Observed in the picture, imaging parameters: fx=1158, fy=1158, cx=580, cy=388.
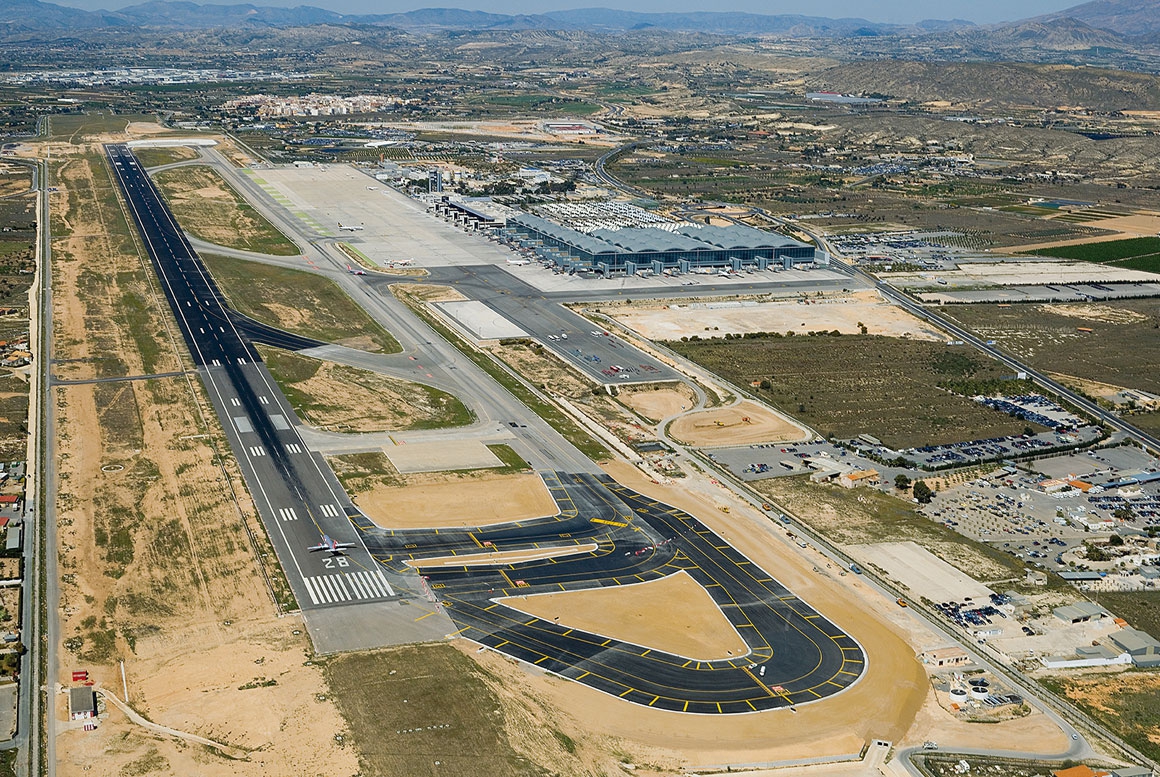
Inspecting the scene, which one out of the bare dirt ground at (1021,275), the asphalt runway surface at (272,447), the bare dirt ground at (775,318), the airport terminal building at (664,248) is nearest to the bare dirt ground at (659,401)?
the bare dirt ground at (775,318)

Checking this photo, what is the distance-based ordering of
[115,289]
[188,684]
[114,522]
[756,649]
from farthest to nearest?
1. [115,289]
2. [114,522]
3. [756,649]
4. [188,684]

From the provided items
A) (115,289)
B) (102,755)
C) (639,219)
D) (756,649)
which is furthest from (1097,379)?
(115,289)

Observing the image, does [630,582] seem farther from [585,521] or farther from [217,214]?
[217,214]

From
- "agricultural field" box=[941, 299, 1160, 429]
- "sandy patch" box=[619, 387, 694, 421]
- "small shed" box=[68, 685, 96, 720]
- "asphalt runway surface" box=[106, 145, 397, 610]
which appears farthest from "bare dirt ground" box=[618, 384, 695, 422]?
"small shed" box=[68, 685, 96, 720]

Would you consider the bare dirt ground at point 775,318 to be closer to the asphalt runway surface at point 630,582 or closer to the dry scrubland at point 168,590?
the asphalt runway surface at point 630,582

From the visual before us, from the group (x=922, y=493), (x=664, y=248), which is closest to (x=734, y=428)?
(x=922, y=493)

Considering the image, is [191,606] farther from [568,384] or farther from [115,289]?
[115,289]
